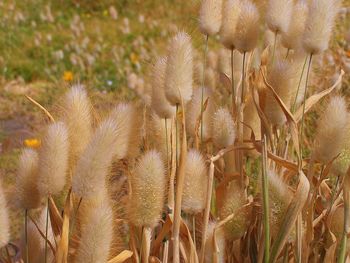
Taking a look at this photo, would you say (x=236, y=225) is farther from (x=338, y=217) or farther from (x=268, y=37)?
(x=268, y=37)

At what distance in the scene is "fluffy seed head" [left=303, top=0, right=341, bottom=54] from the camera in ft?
3.56

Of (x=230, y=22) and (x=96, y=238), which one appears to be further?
(x=230, y=22)

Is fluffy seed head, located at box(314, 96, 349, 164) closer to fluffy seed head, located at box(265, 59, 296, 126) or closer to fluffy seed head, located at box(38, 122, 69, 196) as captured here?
fluffy seed head, located at box(265, 59, 296, 126)

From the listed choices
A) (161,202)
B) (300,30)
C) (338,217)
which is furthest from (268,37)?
(161,202)

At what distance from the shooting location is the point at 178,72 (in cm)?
101

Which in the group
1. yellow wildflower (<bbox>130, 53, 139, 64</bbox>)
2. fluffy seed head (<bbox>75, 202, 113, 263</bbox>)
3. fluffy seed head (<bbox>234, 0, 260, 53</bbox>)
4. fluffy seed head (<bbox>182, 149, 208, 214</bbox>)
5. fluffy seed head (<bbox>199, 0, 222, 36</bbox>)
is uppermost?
yellow wildflower (<bbox>130, 53, 139, 64</bbox>)

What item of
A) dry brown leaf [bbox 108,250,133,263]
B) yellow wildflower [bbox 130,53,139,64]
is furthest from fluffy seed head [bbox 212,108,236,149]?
yellow wildflower [bbox 130,53,139,64]

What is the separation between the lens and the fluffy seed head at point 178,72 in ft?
3.33

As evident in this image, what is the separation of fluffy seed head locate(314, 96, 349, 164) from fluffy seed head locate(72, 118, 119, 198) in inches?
12.1

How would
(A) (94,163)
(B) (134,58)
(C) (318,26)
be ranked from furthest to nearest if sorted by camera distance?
(B) (134,58) < (C) (318,26) < (A) (94,163)

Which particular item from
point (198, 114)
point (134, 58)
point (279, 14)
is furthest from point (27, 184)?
point (134, 58)

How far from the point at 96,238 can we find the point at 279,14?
1.67ft

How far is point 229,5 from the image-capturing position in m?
1.20

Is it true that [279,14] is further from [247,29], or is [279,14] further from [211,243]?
[211,243]
